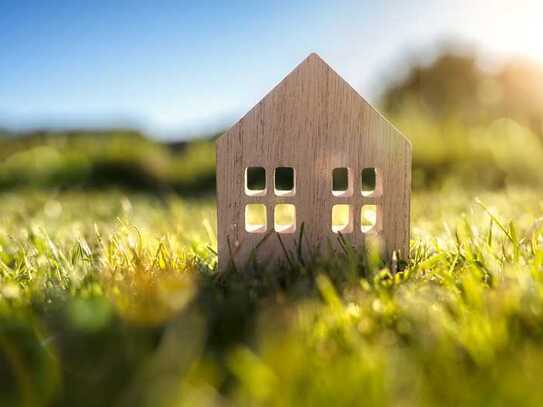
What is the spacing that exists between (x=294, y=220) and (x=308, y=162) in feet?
0.75

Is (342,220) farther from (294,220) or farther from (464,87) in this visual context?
(464,87)

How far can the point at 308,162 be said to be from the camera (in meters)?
2.11

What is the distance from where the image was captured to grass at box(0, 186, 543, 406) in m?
1.12

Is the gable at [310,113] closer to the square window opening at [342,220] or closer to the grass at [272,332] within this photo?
the square window opening at [342,220]

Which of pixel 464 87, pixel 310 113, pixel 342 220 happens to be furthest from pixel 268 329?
pixel 464 87

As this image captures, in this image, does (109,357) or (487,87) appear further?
(487,87)

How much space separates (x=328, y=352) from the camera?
4.38 ft

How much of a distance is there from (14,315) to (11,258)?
107 cm

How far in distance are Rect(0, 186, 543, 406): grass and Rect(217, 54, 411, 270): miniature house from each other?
0.48 feet

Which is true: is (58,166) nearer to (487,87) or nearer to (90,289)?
(90,289)

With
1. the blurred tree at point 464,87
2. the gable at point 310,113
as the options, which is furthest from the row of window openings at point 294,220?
the blurred tree at point 464,87

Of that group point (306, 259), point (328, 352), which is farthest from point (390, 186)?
point (328, 352)

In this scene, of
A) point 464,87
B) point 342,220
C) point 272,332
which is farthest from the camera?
point 464,87

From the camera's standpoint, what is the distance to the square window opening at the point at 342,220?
220 cm
